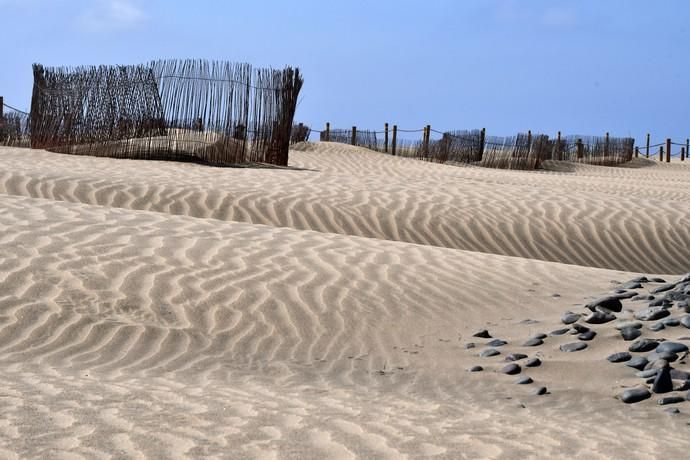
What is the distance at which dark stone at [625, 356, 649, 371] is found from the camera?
5441 millimetres

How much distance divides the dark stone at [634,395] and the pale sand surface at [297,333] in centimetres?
12

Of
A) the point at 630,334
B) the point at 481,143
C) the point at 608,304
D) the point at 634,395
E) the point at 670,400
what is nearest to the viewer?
the point at 670,400

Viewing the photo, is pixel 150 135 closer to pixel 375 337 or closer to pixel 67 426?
pixel 375 337

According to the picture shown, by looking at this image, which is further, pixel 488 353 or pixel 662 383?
pixel 488 353

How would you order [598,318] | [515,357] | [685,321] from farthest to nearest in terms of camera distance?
[598,318] < [685,321] < [515,357]

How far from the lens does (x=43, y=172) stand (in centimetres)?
1320

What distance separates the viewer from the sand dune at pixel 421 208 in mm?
11133

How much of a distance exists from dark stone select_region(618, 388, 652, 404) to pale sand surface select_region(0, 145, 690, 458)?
0.39ft

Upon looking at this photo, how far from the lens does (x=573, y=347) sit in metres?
5.85

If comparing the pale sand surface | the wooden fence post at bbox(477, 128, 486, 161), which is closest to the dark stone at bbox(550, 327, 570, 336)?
the pale sand surface

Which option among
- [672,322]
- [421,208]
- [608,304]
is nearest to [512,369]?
[672,322]

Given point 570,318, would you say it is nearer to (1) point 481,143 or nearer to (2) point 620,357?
(2) point 620,357

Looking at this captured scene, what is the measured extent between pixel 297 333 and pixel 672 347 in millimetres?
2228

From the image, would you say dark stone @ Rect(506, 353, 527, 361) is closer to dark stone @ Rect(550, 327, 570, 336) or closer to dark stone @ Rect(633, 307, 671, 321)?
dark stone @ Rect(550, 327, 570, 336)
